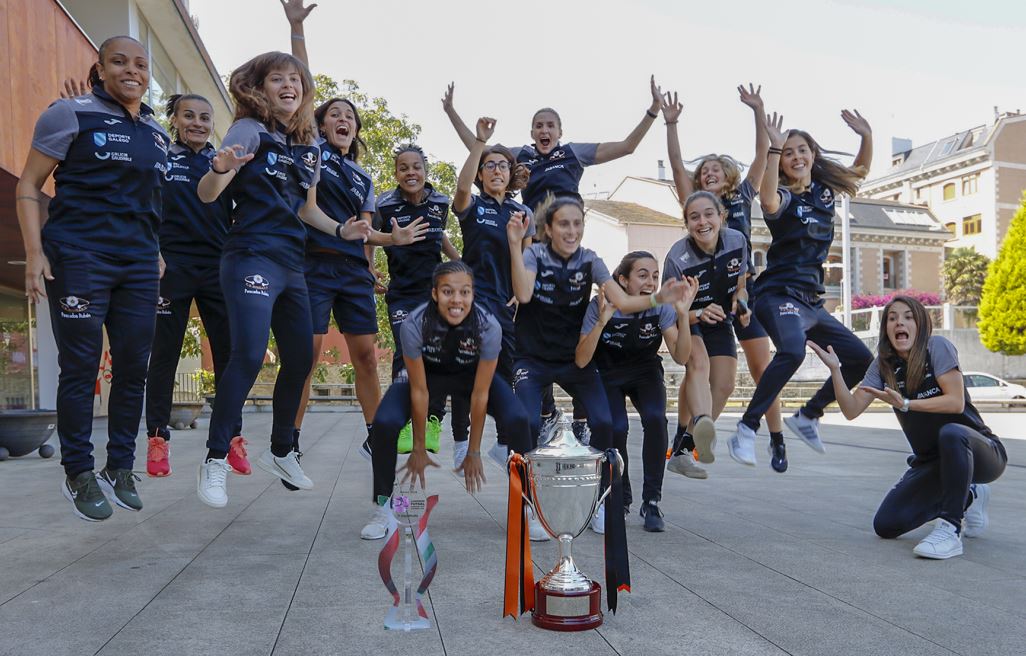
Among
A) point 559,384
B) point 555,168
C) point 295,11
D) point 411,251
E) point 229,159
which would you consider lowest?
point 559,384

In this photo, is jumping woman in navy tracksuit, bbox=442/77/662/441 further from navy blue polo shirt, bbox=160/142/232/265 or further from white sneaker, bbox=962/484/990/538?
white sneaker, bbox=962/484/990/538

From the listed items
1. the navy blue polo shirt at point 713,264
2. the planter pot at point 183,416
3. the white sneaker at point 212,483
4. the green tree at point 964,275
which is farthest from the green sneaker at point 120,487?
the green tree at point 964,275

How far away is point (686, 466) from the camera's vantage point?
18.7 feet

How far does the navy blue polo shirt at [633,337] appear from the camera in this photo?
215 inches

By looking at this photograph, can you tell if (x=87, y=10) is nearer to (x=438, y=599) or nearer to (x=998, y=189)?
(x=438, y=599)

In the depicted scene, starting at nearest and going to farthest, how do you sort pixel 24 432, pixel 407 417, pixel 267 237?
pixel 267 237 < pixel 407 417 < pixel 24 432

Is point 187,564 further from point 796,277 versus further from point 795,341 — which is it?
point 796,277

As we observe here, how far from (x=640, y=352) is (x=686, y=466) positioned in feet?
2.57

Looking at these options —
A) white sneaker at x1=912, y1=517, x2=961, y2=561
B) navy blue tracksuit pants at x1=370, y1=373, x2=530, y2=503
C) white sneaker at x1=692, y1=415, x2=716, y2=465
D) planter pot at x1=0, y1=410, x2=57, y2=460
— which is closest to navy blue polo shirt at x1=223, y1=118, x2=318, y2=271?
navy blue tracksuit pants at x1=370, y1=373, x2=530, y2=503

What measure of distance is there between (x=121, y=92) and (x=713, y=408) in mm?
4343

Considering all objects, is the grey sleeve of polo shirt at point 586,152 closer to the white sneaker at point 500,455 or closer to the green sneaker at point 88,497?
the white sneaker at point 500,455

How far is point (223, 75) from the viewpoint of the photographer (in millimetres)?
25188

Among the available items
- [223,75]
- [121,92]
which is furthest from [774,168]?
[223,75]

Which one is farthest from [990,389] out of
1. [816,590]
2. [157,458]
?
[157,458]
